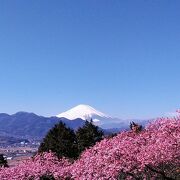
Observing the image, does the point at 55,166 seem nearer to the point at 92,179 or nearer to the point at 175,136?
the point at 92,179

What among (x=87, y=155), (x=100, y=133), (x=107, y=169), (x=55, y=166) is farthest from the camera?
(x=100, y=133)

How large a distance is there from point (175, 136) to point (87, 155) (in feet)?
25.2

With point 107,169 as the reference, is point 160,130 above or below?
above

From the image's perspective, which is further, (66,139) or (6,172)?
(66,139)

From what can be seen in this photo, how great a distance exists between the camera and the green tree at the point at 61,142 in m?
62.9

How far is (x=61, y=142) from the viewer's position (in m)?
63.6

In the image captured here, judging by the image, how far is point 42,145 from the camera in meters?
70.8

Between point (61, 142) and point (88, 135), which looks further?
point (88, 135)

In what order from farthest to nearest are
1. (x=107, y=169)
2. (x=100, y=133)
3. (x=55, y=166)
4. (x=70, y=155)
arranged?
(x=100, y=133) < (x=70, y=155) < (x=55, y=166) < (x=107, y=169)

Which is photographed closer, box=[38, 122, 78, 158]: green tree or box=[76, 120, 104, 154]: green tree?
box=[38, 122, 78, 158]: green tree

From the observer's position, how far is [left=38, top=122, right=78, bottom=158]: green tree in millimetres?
62906

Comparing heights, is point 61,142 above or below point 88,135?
below

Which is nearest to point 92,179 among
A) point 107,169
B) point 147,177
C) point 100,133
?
point 107,169

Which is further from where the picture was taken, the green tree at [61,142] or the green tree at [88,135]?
the green tree at [88,135]
